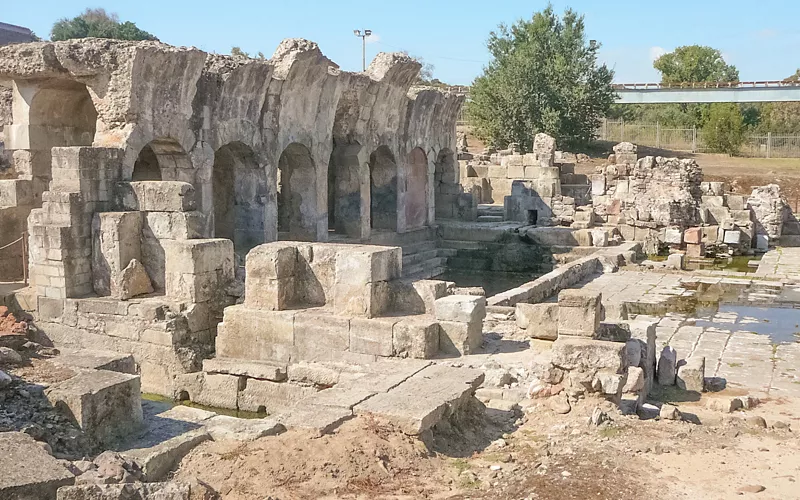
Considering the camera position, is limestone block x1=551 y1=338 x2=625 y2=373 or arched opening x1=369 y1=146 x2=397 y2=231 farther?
arched opening x1=369 y1=146 x2=397 y2=231

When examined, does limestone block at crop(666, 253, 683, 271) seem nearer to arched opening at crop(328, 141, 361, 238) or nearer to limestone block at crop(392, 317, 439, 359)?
arched opening at crop(328, 141, 361, 238)

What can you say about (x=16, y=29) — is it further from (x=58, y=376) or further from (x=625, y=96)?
(x=58, y=376)

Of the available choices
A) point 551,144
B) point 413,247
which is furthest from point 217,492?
point 551,144

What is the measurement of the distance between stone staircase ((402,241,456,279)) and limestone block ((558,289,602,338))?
10051 mm

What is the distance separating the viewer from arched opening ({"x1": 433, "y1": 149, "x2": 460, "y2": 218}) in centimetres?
2341

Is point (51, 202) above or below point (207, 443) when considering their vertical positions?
above

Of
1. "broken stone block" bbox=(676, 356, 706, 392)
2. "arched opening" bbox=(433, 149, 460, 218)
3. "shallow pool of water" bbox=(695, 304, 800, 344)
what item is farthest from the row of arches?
"broken stone block" bbox=(676, 356, 706, 392)

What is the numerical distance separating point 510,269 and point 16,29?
137 feet

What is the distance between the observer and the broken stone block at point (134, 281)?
35.7ft

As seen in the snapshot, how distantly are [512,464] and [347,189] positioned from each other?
1348 cm

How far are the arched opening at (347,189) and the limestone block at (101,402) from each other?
12.5 metres

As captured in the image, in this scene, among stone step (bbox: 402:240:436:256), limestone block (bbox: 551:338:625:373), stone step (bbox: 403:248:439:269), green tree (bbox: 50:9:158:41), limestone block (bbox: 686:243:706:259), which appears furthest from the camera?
green tree (bbox: 50:9:158:41)

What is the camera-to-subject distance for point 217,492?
5066mm

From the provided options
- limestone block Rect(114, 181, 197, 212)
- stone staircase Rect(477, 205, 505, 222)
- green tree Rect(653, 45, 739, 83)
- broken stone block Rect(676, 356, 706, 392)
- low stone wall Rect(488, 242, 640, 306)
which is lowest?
broken stone block Rect(676, 356, 706, 392)
